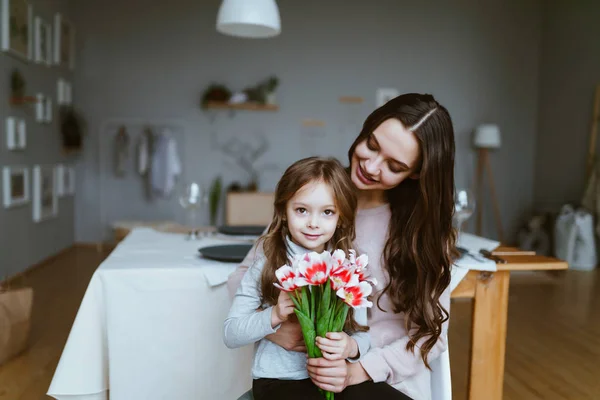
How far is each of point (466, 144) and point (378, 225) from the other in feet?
20.4

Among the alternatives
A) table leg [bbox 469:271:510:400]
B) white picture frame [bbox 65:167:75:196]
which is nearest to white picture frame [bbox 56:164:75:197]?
white picture frame [bbox 65:167:75:196]

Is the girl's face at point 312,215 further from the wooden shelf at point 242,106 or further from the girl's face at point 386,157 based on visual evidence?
the wooden shelf at point 242,106

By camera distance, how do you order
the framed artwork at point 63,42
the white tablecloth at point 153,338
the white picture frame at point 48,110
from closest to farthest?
1. the white tablecloth at point 153,338
2. the white picture frame at point 48,110
3. the framed artwork at point 63,42

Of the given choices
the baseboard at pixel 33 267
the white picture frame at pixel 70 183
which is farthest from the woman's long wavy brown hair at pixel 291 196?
the white picture frame at pixel 70 183

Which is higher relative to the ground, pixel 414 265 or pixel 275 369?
pixel 414 265

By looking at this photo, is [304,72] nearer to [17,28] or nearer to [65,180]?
[65,180]

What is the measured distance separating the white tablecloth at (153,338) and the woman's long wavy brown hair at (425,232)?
63cm

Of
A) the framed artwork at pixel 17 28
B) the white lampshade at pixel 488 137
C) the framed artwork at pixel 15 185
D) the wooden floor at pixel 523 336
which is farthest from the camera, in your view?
the white lampshade at pixel 488 137

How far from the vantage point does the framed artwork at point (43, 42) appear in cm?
516

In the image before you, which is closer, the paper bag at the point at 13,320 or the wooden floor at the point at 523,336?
the wooden floor at the point at 523,336

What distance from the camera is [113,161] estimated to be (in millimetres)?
6676

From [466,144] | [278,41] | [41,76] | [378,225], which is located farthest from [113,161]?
[378,225]

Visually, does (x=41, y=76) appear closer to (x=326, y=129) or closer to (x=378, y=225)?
(x=326, y=129)

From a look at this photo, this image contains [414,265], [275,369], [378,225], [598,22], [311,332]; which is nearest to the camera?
[311,332]
